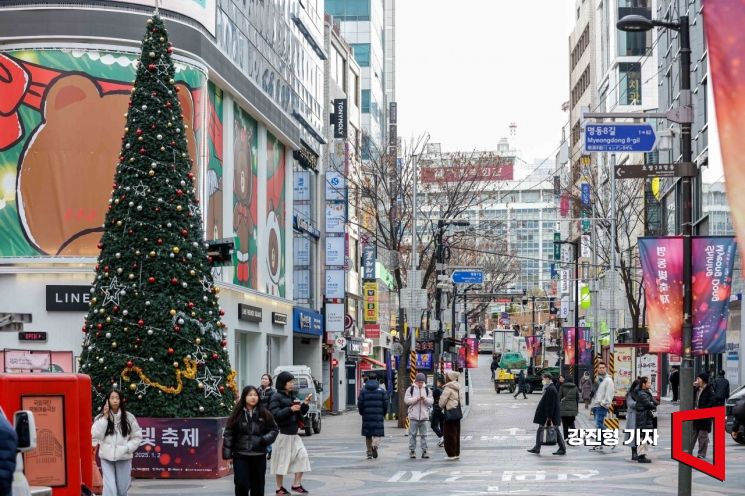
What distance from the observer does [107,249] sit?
912 inches

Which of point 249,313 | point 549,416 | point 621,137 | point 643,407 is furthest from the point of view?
point 249,313

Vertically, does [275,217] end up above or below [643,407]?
above

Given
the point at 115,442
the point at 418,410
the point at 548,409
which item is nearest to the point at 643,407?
the point at 548,409

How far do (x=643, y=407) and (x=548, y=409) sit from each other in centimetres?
311

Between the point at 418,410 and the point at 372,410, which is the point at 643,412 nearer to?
the point at 418,410

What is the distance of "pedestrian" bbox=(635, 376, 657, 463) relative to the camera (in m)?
26.3

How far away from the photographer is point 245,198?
41.3 metres

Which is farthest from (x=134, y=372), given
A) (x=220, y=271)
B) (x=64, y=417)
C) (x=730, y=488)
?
(x=220, y=271)

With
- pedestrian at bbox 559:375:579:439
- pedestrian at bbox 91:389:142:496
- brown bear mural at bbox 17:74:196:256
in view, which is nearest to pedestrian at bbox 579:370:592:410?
pedestrian at bbox 559:375:579:439

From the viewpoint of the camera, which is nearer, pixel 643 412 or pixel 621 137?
pixel 621 137

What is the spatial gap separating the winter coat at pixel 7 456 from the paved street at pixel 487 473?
12.2 metres

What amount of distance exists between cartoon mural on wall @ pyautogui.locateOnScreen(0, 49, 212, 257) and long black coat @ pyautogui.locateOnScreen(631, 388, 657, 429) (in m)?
14.7

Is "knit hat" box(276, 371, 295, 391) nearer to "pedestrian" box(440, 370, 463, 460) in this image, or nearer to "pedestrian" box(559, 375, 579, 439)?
"pedestrian" box(440, 370, 463, 460)
